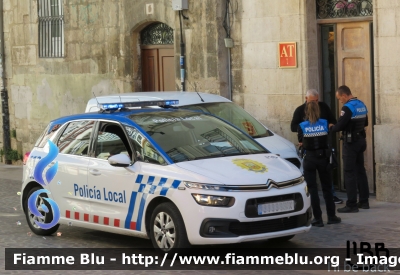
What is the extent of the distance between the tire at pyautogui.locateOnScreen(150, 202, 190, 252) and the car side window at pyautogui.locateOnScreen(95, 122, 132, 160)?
90 cm

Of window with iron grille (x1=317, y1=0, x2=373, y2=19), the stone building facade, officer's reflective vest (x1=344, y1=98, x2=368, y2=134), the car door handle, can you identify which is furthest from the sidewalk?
the car door handle

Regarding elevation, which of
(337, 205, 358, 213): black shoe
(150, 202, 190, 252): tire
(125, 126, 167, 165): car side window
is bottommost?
(337, 205, 358, 213): black shoe

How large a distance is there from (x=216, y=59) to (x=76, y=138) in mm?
5764

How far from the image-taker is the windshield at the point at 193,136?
9.75 metres

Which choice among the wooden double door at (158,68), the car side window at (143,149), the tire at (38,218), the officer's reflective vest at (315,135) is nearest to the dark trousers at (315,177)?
the officer's reflective vest at (315,135)

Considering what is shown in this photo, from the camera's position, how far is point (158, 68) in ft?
60.0

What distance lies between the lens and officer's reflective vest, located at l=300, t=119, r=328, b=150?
1109cm

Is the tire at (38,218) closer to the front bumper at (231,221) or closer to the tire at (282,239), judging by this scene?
the front bumper at (231,221)

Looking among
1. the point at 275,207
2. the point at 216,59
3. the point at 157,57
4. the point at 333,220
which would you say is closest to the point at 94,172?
the point at 275,207

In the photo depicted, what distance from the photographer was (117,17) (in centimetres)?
1848

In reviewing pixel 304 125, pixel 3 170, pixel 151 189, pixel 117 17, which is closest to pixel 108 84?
pixel 117 17

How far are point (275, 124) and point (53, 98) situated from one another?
6.62 meters

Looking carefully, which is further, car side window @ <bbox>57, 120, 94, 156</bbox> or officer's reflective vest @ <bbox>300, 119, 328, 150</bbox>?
officer's reflective vest @ <bbox>300, 119, 328, 150</bbox>

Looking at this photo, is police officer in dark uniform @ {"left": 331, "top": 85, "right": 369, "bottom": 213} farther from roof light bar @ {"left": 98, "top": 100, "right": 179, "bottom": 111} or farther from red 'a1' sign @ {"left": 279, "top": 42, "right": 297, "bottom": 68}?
roof light bar @ {"left": 98, "top": 100, "right": 179, "bottom": 111}
